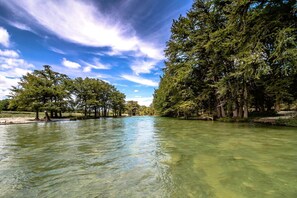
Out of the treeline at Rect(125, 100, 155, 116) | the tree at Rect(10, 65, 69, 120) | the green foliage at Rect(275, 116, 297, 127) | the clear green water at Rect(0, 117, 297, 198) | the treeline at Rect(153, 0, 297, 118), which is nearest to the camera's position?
the clear green water at Rect(0, 117, 297, 198)

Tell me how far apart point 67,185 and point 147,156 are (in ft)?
8.85

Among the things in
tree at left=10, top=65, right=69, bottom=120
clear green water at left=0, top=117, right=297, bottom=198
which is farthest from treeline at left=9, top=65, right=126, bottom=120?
clear green water at left=0, top=117, right=297, bottom=198

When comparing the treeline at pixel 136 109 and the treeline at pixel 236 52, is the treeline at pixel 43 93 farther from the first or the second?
the treeline at pixel 136 109

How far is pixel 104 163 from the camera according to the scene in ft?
16.8

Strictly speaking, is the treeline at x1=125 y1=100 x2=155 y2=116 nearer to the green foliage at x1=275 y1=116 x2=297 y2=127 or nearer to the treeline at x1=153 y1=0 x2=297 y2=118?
the treeline at x1=153 y1=0 x2=297 y2=118

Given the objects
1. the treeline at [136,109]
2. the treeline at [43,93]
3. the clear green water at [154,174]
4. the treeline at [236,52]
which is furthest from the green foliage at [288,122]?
the treeline at [136,109]

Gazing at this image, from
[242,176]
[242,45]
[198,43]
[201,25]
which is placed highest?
[201,25]

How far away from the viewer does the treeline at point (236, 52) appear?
11656 millimetres

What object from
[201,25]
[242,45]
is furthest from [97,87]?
[242,45]

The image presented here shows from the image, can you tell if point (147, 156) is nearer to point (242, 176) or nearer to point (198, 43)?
point (242, 176)

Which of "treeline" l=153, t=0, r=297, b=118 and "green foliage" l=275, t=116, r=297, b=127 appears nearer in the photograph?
"treeline" l=153, t=0, r=297, b=118

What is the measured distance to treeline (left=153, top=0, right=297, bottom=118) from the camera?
11656 millimetres

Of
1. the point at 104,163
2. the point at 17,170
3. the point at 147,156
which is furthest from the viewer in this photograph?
the point at 147,156

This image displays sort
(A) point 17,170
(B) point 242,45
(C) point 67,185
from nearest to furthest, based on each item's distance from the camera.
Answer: (C) point 67,185 → (A) point 17,170 → (B) point 242,45
